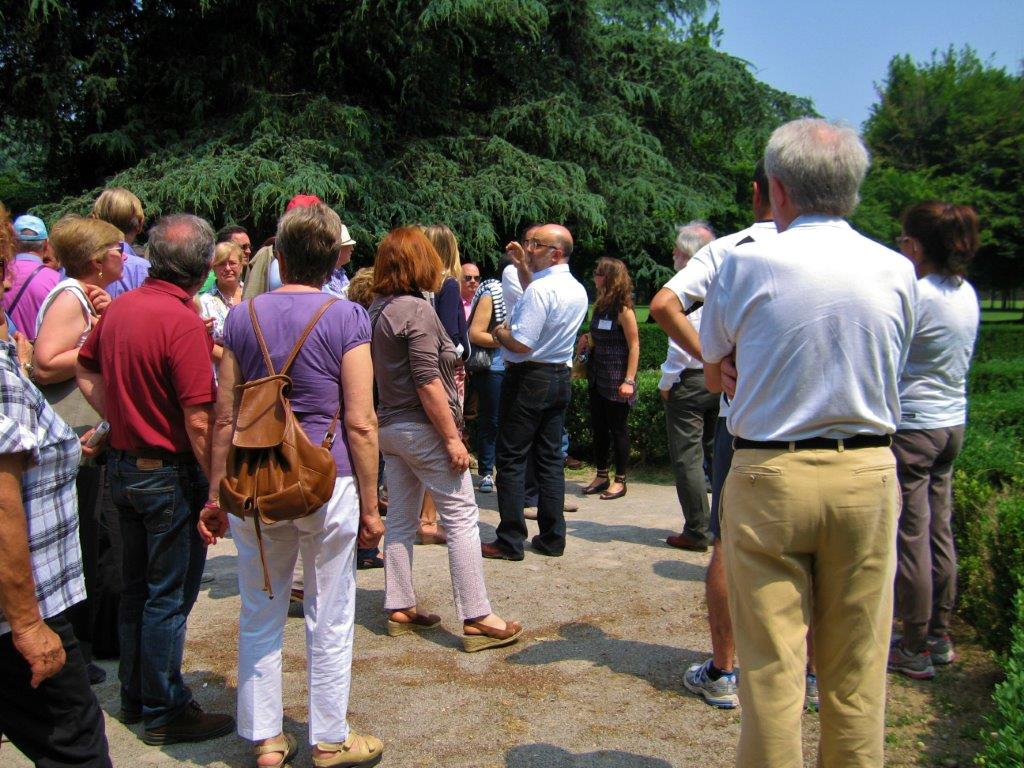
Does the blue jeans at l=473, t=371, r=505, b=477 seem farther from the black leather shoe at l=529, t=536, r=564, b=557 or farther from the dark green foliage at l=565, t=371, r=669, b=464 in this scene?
the black leather shoe at l=529, t=536, r=564, b=557

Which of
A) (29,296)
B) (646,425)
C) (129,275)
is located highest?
(129,275)

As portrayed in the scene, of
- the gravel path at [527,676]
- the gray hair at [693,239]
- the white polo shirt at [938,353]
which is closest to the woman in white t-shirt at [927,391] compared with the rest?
the white polo shirt at [938,353]

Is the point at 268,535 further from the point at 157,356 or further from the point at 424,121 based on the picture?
the point at 424,121

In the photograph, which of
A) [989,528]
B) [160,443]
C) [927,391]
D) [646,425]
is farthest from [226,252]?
[989,528]

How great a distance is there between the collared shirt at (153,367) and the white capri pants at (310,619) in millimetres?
465

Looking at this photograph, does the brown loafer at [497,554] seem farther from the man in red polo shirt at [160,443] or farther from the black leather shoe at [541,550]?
the man in red polo shirt at [160,443]

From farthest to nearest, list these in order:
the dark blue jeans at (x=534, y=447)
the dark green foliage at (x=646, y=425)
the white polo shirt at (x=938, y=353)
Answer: the dark green foliage at (x=646, y=425) → the dark blue jeans at (x=534, y=447) → the white polo shirt at (x=938, y=353)

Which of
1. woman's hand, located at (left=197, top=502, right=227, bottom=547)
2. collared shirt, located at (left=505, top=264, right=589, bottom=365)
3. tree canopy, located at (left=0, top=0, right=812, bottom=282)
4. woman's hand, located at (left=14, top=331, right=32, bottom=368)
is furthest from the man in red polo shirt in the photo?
tree canopy, located at (left=0, top=0, right=812, bottom=282)

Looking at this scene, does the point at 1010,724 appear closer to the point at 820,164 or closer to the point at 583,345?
the point at 820,164

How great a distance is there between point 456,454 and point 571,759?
56.9 inches

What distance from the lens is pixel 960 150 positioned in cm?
3766

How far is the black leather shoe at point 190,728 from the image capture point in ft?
10.9

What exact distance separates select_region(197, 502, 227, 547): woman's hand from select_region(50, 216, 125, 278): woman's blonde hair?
1.40 metres

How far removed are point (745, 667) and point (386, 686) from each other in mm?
1985
